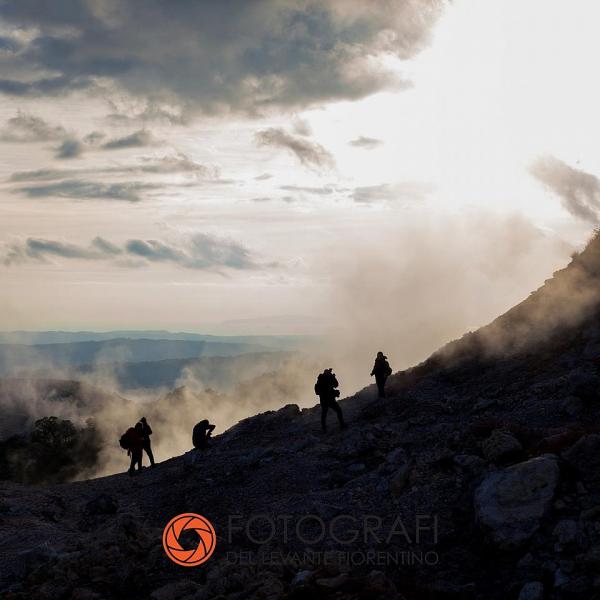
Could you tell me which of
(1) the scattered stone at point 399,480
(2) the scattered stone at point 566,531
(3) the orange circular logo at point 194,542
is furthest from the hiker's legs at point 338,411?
(2) the scattered stone at point 566,531

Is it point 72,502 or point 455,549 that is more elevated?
point 72,502

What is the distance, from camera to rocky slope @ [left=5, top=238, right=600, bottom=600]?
11.9 m

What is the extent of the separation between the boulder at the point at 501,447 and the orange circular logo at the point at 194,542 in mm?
7430

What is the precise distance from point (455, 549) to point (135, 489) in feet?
47.0

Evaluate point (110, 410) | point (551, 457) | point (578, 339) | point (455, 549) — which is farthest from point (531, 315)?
point (110, 410)

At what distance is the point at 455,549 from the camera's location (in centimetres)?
1316

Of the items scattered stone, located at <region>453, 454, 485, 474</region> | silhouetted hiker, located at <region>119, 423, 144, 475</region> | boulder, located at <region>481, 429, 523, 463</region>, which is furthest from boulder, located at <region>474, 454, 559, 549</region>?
silhouetted hiker, located at <region>119, 423, 144, 475</region>

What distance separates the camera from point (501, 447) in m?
15.3

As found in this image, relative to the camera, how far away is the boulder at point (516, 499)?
12.5 meters

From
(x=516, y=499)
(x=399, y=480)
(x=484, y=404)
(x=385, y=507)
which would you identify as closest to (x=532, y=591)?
(x=516, y=499)

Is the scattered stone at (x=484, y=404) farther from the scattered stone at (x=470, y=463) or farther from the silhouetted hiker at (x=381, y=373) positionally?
the scattered stone at (x=470, y=463)

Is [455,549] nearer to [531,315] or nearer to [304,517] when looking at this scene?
[304,517]

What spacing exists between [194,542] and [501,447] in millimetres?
8197

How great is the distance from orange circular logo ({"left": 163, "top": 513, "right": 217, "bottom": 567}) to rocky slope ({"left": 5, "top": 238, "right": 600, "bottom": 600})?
0.25 meters
